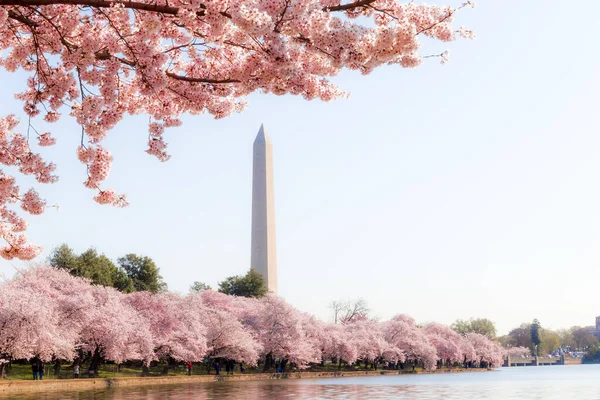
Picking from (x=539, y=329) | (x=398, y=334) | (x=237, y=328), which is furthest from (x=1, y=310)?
(x=539, y=329)

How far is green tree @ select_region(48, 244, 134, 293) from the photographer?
59.5 metres

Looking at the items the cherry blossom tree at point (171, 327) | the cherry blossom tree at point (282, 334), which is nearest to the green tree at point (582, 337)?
the cherry blossom tree at point (282, 334)

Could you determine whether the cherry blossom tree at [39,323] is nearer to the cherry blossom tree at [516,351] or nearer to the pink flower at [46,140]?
the pink flower at [46,140]

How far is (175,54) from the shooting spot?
9.12 meters

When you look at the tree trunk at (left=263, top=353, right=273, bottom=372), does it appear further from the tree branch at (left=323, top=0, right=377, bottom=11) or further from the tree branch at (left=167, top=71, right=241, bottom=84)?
the tree branch at (left=323, top=0, right=377, bottom=11)

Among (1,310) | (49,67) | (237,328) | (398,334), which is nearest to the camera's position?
(49,67)

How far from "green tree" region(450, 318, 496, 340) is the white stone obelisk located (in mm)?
64018

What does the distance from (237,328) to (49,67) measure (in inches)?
1803

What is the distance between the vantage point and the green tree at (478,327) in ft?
396

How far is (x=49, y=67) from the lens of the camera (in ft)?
28.6

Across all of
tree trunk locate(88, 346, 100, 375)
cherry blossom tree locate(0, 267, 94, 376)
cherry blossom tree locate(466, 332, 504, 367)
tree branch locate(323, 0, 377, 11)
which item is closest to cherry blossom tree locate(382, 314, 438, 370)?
cherry blossom tree locate(466, 332, 504, 367)

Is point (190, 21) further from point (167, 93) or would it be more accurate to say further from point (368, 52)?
point (167, 93)

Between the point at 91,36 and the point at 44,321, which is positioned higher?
the point at 91,36

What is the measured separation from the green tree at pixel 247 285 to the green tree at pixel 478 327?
5596cm
